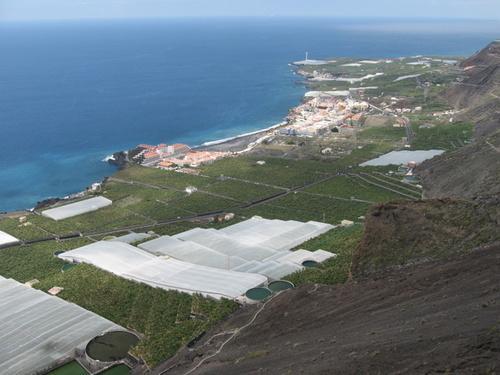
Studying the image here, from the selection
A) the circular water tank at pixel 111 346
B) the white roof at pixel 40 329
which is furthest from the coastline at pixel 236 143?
the circular water tank at pixel 111 346

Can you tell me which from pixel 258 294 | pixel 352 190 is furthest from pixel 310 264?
pixel 352 190

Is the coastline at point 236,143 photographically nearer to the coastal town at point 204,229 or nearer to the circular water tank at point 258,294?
the coastal town at point 204,229

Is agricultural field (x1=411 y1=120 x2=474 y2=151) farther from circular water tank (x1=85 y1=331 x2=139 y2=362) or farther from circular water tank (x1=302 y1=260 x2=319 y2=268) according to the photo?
circular water tank (x1=85 y1=331 x2=139 y2=362)

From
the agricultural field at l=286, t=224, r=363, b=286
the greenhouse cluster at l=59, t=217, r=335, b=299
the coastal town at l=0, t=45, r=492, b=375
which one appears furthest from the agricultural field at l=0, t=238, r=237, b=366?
the agricultural field at l=286, t=224, r=363, b=286

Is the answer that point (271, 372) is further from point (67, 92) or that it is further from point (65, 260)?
point (67, 92)

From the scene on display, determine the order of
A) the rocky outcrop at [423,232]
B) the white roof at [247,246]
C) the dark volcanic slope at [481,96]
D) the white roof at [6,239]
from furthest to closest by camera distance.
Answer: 1. the dark volcanic slope at [481,96]
2. the white roof at [6,239]
3. the white roof at [247,246]
4. the rocky outcrop at [423,232]

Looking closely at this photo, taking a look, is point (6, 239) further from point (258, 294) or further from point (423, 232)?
point (423, 232)
